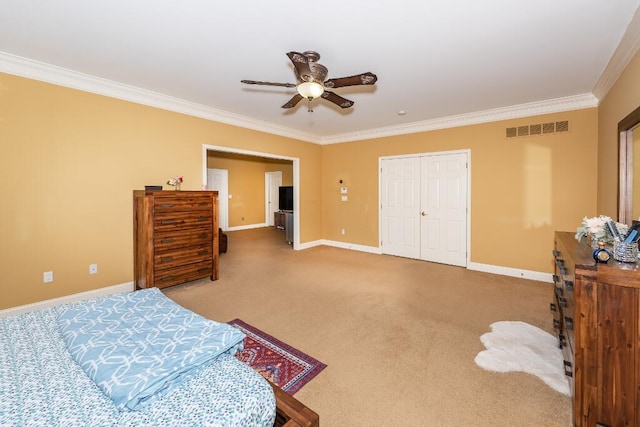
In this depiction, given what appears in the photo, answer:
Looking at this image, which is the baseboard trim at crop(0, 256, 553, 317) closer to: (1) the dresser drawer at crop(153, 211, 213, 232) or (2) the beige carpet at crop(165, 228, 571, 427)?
(2) the beige carpet at crop(165, 228, 571, 427)

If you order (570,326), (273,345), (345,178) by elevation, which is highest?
(345,178)

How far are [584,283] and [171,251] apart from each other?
13.8 ft

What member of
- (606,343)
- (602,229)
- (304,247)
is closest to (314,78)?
(602,229)

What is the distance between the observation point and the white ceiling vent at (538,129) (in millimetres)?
4102

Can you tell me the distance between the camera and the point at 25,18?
7.47 feet

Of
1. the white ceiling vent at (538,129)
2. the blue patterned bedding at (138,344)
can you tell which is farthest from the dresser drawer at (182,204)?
the white ceiling vent at (538,129)

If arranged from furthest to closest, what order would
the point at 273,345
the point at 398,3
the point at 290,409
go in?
the point at 273,345, the point at 398,3, the point at 290,409

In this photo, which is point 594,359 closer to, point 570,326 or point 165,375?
point 570,326

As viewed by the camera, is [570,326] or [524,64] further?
[524,64]

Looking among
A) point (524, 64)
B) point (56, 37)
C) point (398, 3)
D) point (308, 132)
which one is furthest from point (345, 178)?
point (56, 37)

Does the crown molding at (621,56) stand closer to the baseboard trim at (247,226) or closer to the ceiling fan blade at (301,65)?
the ceiling fan blade at (301,65)

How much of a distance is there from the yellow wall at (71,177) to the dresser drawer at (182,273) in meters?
0.55

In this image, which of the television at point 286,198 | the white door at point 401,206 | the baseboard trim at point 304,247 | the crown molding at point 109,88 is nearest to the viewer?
the crown molding at point 109,88

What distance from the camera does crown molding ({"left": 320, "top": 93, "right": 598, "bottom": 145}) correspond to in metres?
3.97
